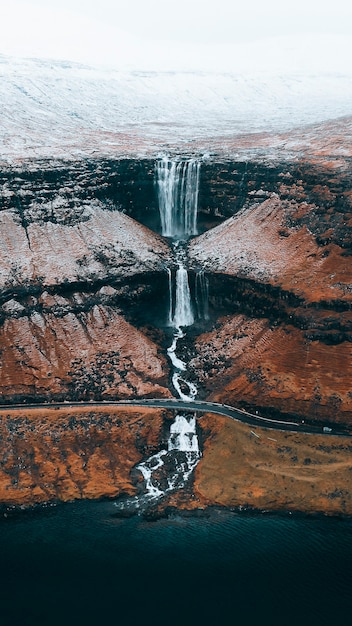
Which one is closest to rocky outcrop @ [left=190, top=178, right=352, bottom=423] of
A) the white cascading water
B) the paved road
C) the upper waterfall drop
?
the paved road

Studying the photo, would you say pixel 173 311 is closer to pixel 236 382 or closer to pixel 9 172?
pixel 236 382

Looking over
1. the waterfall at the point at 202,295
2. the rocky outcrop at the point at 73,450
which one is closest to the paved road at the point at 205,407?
the rocky outcrop at the point at 73,450

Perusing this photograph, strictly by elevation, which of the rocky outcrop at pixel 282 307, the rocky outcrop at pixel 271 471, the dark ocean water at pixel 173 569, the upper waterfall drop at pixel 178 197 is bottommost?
the dark ocean water at pixel 173 569

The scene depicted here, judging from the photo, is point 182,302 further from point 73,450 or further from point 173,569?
point 173,569

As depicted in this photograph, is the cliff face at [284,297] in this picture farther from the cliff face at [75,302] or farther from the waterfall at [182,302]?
the cliff face at [75,302]

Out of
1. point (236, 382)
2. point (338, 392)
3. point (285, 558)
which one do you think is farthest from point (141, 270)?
point (285, 558)
